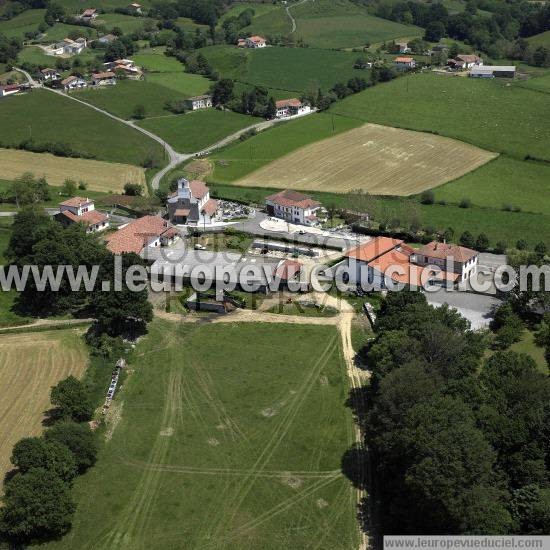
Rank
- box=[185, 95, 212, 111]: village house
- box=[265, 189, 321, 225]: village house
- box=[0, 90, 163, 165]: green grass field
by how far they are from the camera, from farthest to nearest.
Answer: box=[185, 95, 212, 111]: village house < box=[0, 90, 163, 165]: green grass field < box=[265, 189, 321, 225]: village house

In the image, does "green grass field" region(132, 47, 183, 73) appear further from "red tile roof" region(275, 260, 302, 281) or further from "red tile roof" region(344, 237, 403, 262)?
"red tile roof" region(344, 237, 403, 262)

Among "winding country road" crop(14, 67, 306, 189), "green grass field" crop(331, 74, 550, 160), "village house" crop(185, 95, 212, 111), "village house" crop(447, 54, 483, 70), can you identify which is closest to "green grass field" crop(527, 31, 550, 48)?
"village house" crop(447, 54, 483, 70)

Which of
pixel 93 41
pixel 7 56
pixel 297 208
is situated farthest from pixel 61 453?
pixel 93 41

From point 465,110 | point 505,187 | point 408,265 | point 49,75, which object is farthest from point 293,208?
point 49,75

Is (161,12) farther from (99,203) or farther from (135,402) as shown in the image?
(135,402)

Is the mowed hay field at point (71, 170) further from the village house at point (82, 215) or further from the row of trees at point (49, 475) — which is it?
the row of trees at point (49, 475)

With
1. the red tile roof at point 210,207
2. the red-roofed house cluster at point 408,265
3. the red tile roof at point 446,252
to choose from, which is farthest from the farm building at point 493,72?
Answer: the red tile roof at point 446,252

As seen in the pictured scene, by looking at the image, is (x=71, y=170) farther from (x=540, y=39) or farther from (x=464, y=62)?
(x=540, y=39)
